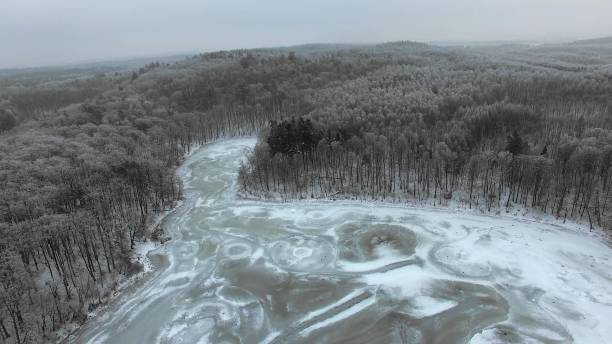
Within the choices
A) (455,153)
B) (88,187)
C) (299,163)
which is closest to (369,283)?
(455,153)

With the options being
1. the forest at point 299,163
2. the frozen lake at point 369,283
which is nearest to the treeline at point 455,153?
the forest at point 299,163

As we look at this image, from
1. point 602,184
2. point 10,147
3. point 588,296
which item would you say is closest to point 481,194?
point 602,184

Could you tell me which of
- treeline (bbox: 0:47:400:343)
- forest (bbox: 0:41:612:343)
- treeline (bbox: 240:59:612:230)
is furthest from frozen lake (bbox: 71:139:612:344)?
treeline (bbox: 240:59:612:230)

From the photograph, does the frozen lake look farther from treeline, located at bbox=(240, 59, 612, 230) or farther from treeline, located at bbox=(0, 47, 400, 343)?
treeline, located at bbox=(240, 59, 612, 230)

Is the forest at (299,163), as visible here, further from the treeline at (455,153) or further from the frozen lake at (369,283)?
the frozen lake at (369,283)

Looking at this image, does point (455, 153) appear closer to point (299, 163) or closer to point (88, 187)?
point (299, 163)

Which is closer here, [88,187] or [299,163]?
[88,187]
